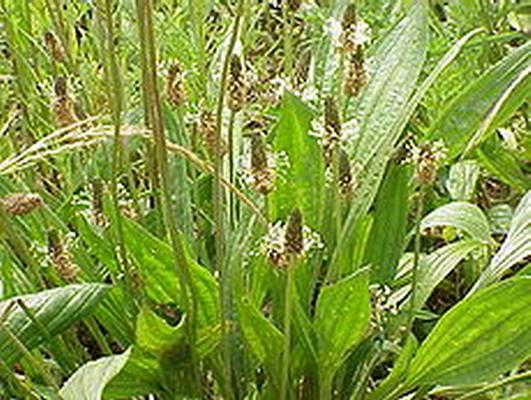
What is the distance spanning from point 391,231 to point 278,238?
32 cm

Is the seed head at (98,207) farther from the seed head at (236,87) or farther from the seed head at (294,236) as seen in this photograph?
the seed head at (294,236)

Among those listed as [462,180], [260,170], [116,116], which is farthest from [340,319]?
[462,180]

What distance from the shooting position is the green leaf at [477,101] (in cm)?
117

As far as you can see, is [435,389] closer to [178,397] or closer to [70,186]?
[178,397]

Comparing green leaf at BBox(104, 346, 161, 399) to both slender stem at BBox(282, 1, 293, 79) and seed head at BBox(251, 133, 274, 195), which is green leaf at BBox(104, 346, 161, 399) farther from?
slender stem at BBox(282, 1, 293, 79)

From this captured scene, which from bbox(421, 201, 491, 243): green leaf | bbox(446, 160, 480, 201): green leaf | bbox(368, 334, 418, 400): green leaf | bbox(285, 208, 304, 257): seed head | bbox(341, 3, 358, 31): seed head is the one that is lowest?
bbox(368, 334, 418, 400): green leaf

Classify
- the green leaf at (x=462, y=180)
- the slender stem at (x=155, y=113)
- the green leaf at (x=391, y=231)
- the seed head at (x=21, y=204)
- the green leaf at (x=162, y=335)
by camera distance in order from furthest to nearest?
the green leaf at (x=462, y=180), the green leaf at (x=391, y=231), the green leaf at (x=162, y=335), the seed head at (x=21, y=204), the slender stem at (x=155, y=113)


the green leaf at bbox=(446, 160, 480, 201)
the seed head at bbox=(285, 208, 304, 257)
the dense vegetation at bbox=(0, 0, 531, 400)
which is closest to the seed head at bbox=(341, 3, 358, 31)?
the dense vegetation at bbox=(0, 0, 531, 400)

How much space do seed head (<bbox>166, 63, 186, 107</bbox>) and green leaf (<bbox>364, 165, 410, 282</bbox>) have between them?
10.3 inches

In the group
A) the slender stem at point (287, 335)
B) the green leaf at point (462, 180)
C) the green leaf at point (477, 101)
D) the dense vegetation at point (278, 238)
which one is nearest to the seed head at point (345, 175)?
the dense vegetation at point (278, 238)

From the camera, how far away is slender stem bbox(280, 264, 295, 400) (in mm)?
850

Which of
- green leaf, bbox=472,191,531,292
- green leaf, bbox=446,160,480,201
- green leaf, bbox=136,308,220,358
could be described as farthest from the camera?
green leaf, bbox=446,160,480,201

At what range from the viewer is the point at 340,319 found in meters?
0.96

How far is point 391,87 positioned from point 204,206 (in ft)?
0.97
